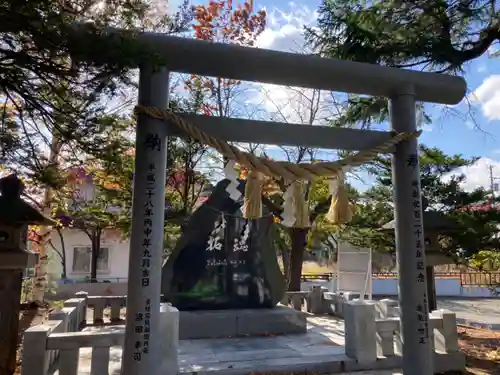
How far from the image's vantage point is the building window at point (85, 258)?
725 inches

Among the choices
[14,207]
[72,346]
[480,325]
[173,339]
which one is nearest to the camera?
[14,207]

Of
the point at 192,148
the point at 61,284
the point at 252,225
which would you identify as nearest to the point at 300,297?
the point at 252,225

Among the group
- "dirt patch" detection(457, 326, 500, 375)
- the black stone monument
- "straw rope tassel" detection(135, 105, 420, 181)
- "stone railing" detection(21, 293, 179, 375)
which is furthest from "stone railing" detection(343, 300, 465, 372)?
the black stone monument

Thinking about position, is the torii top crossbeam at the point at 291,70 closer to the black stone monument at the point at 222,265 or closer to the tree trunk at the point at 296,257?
A: the black stone monument at the point at 222,265

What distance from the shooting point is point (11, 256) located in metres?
3.56

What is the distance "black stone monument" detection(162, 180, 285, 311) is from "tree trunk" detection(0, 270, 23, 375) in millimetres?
3764

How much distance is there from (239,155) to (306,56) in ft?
3.82

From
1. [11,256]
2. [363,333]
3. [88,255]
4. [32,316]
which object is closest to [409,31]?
[363,333]

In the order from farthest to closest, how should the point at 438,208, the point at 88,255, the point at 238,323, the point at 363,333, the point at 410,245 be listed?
1. the point at 88,255
2. the point at 438,208
3. the point at 238,323
4. the point at 363,333
5. the point at 410,245

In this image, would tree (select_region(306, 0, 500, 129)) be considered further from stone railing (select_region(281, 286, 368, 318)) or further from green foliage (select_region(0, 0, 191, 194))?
stone railing (select_region(281, 286, 368, 318))

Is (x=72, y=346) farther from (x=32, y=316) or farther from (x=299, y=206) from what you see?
(x=32, y=316)

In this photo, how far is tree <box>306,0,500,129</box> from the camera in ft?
17.1

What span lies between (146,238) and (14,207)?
4.61 feet

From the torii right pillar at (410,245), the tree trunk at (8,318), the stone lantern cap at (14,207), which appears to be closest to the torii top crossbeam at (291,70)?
the torii right pillar at (410,245)
